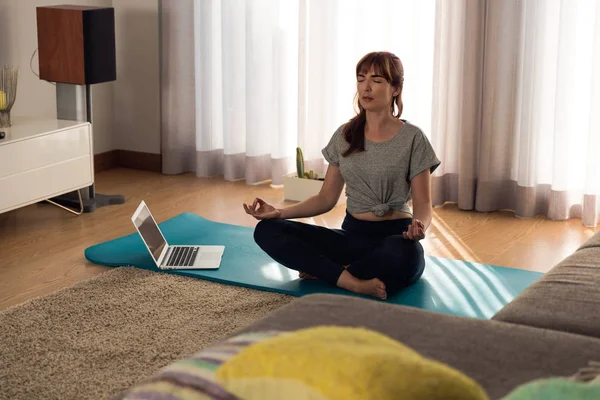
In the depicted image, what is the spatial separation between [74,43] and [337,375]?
10.7 feet

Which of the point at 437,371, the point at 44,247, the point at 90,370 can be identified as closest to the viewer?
the point at 437,371

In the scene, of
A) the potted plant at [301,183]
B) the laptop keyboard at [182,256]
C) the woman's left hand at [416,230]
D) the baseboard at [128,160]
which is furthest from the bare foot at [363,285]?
the baseboard at [128,160]

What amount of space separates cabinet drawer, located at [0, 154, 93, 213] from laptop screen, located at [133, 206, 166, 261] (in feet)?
2.35

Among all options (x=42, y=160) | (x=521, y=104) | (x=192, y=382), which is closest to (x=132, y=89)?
(x=42, y=160)

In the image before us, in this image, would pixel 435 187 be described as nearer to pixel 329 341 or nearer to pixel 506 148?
pixel 506 148

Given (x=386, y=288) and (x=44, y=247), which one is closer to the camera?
(x=386, y=288)

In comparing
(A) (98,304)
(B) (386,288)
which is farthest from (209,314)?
(B) (386,288)

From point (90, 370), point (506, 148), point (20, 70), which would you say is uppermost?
point (20, 70)

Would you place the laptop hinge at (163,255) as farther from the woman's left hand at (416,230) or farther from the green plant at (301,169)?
the green plant at (301,169)

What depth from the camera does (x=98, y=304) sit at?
2.91 metres

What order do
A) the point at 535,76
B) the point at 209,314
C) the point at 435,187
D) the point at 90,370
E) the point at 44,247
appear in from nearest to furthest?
the point at 90,370, the point at 209,314, the point at 44,247, the point at 535,76, the point at 435,187

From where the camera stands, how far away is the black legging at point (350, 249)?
9.55ft

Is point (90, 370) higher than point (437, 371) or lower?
lower

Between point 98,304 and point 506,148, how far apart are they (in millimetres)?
2248
